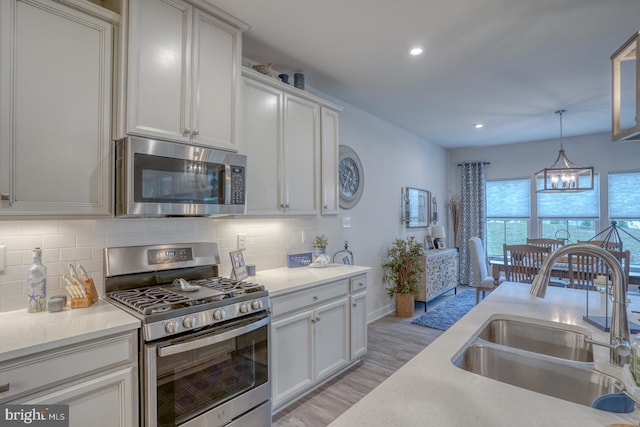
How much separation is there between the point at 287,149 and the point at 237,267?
104 cm

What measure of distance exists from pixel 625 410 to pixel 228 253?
2324 mm

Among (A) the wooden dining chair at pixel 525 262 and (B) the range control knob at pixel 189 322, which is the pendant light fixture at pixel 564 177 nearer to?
(A) the wooden dining chair at pixel 525 262

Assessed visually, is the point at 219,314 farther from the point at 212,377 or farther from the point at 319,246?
the point at 319,246

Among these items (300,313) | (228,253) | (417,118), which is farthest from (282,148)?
(417,118)

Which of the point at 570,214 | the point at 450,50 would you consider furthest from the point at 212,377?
the point at 570,214

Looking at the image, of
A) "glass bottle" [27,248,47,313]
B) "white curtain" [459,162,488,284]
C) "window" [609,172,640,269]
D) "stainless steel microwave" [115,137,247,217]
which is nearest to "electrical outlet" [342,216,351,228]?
"stainless steel microwave" [115,137,247,217]

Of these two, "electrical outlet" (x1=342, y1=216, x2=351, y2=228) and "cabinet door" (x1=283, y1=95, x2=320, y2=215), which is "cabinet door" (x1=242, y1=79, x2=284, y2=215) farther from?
"electrical outlet" (x1=342, y1=216, x2=351, y2=228)

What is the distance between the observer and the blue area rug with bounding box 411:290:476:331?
421cm

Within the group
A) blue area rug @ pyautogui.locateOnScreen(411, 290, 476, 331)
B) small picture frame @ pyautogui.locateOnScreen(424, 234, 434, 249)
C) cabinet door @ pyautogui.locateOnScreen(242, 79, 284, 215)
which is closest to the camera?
cabinet door @ pyautogui.locateOnScreen(242, 79, 284, 215)

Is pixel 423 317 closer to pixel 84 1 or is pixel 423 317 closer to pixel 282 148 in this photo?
pixel 282 148

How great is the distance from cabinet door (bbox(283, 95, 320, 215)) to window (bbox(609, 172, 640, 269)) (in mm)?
5142

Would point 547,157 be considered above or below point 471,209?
above

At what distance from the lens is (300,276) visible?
8.80 feet

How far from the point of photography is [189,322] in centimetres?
167
